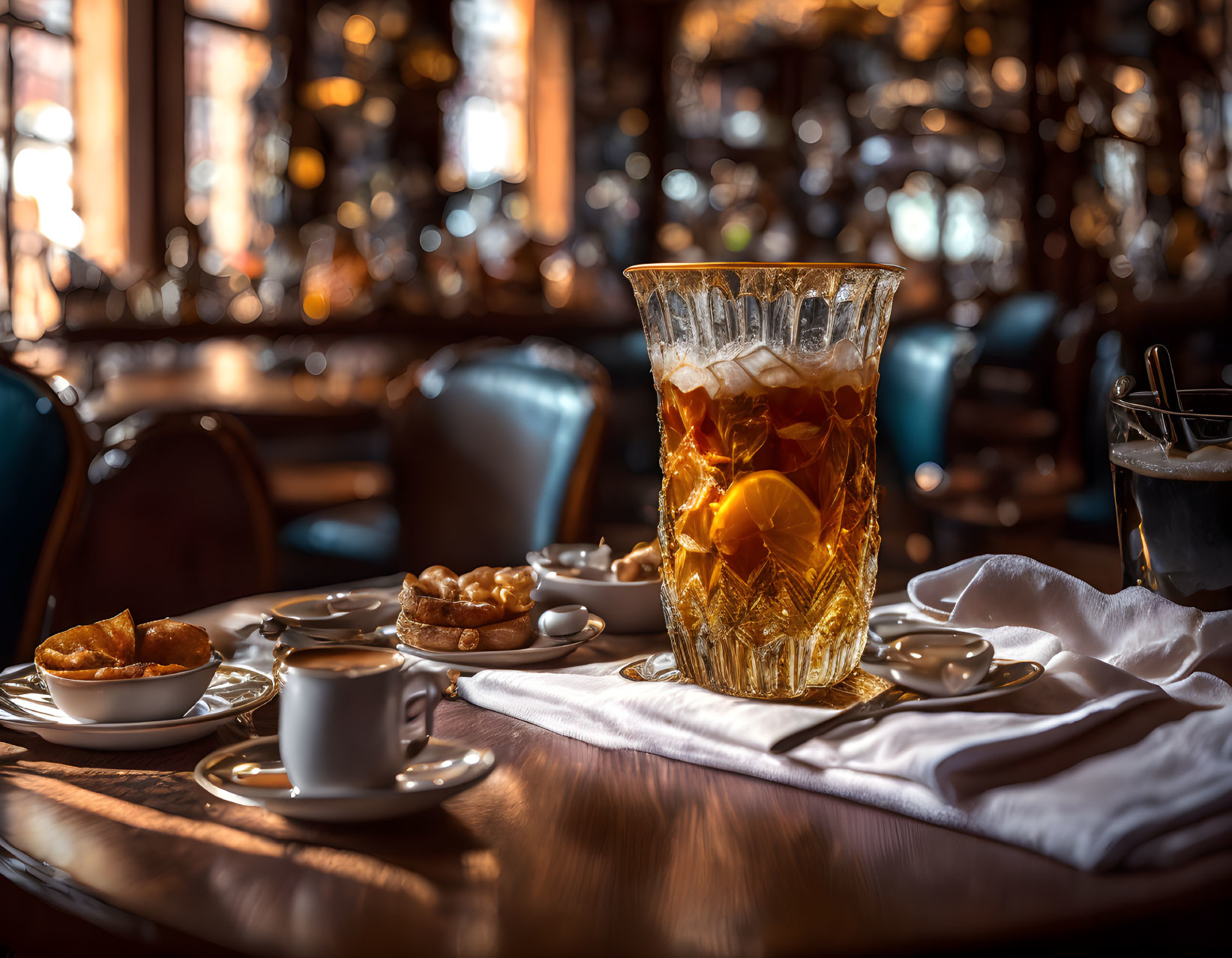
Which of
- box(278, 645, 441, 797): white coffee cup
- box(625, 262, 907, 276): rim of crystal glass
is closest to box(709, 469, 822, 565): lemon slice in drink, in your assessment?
box(625, 262, 907, 276): rim of crystal glass

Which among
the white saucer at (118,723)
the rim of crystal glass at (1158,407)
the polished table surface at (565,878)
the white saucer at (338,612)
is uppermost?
the rim of crystal glass at (1158,407)

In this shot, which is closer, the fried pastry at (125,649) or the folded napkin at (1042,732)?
the folded napkin at (1042,732)

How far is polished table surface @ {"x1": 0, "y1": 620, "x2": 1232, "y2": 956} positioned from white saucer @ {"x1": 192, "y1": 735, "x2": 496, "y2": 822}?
0.6 inches

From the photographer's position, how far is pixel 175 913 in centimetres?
51

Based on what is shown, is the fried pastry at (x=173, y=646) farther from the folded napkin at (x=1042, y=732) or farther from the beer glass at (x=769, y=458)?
the beer glass at (x=769, y=458)

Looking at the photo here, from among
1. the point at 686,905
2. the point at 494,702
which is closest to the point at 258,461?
the point at 494,702

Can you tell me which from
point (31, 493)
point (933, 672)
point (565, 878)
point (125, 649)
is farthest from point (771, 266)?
point (31, 493)

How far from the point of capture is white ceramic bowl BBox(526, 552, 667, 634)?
98 centimetres

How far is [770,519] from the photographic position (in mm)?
735

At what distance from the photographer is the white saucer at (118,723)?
70cm

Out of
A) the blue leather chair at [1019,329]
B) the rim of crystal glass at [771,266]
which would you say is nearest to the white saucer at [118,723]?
the rim of crystal glass at [771,266]

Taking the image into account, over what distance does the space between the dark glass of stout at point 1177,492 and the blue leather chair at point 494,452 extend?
83cm

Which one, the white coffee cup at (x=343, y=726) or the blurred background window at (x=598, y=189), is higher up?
the blurred background window at (x=598, y=189)

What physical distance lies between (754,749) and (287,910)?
27 cm
